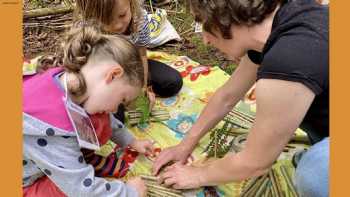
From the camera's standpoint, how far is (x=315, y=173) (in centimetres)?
163

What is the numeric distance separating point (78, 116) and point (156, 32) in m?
1.50

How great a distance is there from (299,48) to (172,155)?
877 mm

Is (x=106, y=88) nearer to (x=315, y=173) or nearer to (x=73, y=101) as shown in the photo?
(x=73, y=101)

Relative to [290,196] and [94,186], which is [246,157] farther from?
[94,186]

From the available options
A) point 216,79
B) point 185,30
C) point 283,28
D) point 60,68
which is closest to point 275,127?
point 283,28

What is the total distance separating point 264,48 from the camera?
157 centimetres

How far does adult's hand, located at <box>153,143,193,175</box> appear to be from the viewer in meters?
2.12

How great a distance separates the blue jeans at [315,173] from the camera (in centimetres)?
161

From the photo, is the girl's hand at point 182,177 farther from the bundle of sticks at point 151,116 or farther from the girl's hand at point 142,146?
the bundle of sticks at point 151,116

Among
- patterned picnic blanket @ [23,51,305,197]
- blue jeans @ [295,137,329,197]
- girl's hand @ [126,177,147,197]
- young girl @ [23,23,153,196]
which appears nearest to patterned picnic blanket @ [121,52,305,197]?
patterned picnic blanket @ [23,51,305,197]

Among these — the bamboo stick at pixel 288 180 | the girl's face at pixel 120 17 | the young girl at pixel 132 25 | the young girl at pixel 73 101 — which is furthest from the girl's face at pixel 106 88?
the bamboo stick at pixel 288 180

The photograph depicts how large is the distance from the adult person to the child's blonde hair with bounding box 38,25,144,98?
0.29 metres

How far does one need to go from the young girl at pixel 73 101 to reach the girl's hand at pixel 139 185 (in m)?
0.10

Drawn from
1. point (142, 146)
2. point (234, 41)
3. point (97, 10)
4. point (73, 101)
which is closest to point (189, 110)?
point (142, 146)
